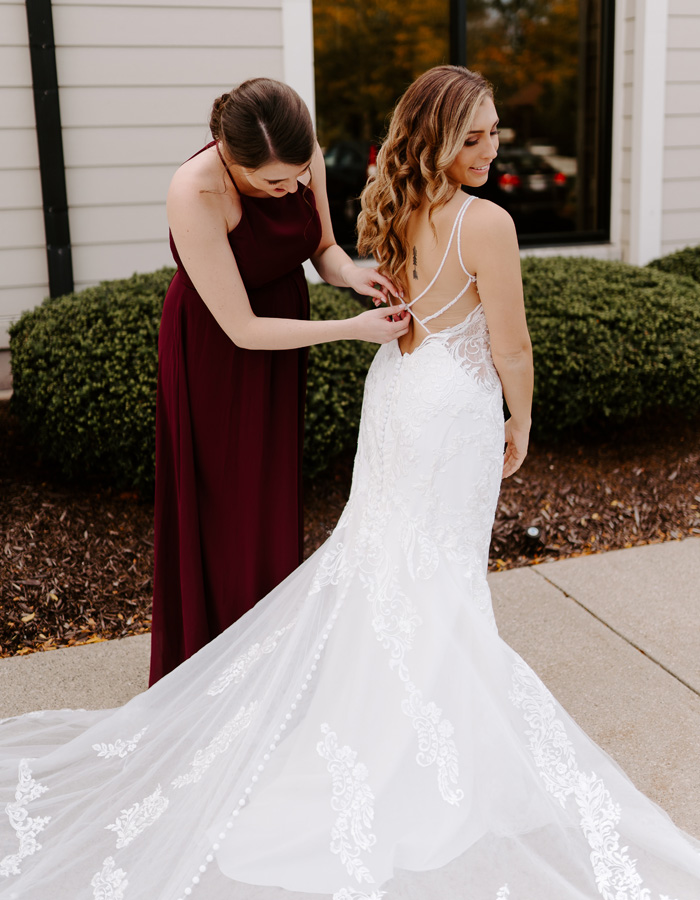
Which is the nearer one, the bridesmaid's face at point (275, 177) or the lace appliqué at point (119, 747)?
the bridesmaid's face at point (275, 177)

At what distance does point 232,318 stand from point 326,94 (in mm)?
5046

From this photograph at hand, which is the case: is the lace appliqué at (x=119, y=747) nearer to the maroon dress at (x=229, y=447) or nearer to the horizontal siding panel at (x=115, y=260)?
the maroon dress at (x=229, y=447)

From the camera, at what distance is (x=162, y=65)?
18.7ft

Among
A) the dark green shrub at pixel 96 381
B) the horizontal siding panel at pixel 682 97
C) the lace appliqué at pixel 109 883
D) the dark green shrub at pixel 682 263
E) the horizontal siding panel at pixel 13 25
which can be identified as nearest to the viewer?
the lace appliqué at pixel 109 883

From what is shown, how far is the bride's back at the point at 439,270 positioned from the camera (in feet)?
7.93

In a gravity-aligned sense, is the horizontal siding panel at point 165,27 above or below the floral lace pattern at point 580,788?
above

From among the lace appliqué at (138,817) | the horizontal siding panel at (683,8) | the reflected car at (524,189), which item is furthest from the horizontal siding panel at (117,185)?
the lace appliqué at (138,817)

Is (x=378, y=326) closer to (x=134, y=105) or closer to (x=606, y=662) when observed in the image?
(x=606, y=662)

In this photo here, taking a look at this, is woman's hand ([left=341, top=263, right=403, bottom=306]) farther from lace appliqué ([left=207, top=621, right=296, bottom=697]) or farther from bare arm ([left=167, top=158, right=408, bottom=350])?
lace appliqué ([left=207, top=621, right=296, bottom=697])

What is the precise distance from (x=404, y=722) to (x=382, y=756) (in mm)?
104

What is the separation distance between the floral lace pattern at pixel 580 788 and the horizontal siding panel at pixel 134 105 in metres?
4.53

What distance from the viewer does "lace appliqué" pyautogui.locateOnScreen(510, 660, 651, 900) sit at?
228cm

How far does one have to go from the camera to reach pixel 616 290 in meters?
5.76

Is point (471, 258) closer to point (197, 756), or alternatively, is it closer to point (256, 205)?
point (256, 205)
